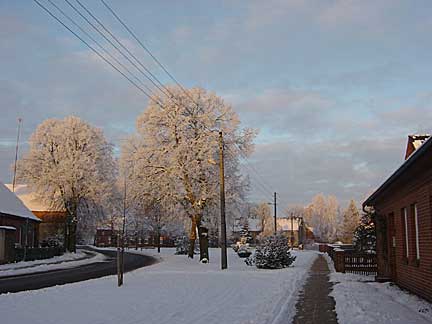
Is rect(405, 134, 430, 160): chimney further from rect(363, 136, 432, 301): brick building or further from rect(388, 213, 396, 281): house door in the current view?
rect(388, 213, 396, 281): house door

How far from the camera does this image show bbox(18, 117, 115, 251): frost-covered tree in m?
51.0

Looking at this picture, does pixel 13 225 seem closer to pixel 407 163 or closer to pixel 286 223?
pixel 407 163

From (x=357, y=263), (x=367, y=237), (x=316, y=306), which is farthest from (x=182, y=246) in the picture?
(x=316, y=306)

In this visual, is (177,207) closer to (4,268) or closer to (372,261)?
(4,268)

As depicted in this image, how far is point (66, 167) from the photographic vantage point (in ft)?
165

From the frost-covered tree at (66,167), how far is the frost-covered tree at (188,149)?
41.1 feet

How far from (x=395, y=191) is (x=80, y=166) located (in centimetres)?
3703

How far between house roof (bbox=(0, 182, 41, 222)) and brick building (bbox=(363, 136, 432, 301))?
26.9 meters

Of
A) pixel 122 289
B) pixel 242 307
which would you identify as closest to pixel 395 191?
pixel 242 307

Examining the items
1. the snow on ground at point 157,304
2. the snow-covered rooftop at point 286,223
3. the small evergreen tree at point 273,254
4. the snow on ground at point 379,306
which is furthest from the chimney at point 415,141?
the snow-covered rooftop at point 286,223

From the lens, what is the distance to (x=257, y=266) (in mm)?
31531

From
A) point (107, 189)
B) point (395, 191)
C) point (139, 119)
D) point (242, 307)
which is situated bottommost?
point (242, 307)

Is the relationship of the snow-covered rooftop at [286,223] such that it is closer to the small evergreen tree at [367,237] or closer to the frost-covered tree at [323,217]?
the frost-covered tree at [323,217]

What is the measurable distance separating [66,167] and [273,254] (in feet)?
84.1
